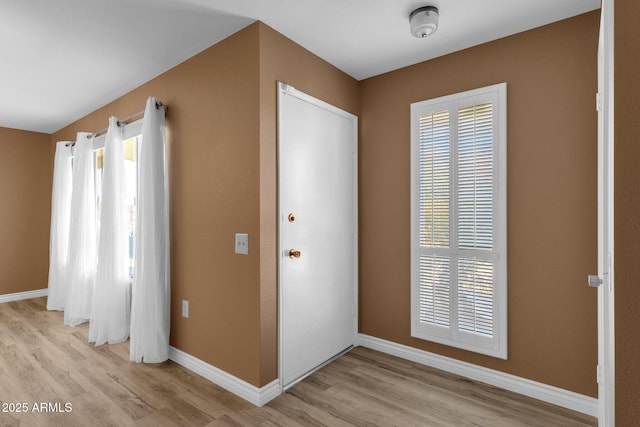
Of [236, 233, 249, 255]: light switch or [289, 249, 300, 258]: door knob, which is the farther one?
[289, 249, 300, 258]: door knob

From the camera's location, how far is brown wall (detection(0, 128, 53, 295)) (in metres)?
4.71

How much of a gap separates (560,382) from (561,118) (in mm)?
1706

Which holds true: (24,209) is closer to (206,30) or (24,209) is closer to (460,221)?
(206,30)

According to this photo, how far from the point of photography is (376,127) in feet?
9.82

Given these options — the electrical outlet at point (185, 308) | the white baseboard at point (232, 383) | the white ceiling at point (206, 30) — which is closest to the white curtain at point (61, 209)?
the white ceiling at point (206, 30)

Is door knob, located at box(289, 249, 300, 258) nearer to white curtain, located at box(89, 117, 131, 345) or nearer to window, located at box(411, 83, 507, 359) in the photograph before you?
window, located at box(411, 83, 507, 359)

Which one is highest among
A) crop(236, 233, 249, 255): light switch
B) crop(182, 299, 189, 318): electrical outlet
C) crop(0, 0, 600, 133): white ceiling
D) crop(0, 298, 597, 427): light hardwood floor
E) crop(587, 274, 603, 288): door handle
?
crop(0, 0, 600, 133): white ceiling

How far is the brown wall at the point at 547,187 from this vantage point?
204cm

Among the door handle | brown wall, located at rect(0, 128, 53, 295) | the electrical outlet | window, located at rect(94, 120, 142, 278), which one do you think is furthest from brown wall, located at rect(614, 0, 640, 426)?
brown wall, located at rect(0, 128, 53, 295)

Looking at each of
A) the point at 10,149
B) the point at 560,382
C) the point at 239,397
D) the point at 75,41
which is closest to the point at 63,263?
the point at 10,149

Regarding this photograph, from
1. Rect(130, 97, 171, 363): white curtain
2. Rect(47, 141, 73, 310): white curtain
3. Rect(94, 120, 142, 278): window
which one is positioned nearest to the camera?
Rect(130, 97, 171, 363): white curtain

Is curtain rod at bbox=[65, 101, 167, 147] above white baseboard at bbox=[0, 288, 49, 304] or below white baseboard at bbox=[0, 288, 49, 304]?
above

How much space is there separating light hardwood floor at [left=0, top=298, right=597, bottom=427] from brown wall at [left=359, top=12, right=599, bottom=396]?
307mm

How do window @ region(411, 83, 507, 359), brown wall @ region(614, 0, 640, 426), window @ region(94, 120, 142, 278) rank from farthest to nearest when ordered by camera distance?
window @ region(94, 120, 142, 278)
window @ region(411, 83, 507, 359)
brown wall @ region(614, 0, 640, 426)
